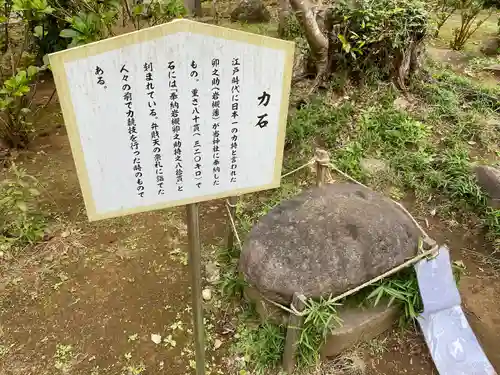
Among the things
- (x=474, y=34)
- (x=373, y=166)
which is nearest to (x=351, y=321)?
(x=373, y=166)

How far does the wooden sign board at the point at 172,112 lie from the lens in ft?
5.18

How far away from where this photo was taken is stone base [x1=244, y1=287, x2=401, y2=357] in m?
2.83

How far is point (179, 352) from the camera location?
9.87 feet

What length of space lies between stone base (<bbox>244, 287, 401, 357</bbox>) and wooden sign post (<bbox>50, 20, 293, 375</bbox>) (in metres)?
1.08

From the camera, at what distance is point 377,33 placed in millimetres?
4699


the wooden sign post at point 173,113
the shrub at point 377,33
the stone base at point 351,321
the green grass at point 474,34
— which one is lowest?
the stone base at point 351,321

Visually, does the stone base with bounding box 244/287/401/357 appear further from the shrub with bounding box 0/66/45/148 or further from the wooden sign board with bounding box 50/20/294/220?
the shrub with bounding box 0/66/45/148

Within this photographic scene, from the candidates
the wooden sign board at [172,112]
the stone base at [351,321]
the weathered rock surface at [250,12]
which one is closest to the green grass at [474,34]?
the weathered rock surface at [250,12]

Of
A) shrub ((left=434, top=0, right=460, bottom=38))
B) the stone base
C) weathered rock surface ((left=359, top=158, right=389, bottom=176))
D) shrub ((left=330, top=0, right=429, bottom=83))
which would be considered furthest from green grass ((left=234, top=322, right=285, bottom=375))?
shrub ((left=434, top=0, right=460, bottom=38))

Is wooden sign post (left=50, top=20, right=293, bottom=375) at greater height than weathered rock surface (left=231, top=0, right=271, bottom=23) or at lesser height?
greater

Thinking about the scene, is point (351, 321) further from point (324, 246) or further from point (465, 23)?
point (465, 23)

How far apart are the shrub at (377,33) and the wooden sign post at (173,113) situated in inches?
120

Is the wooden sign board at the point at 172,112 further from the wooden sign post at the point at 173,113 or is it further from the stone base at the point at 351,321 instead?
the stone base at the point at 351,321

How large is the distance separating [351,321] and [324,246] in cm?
49
